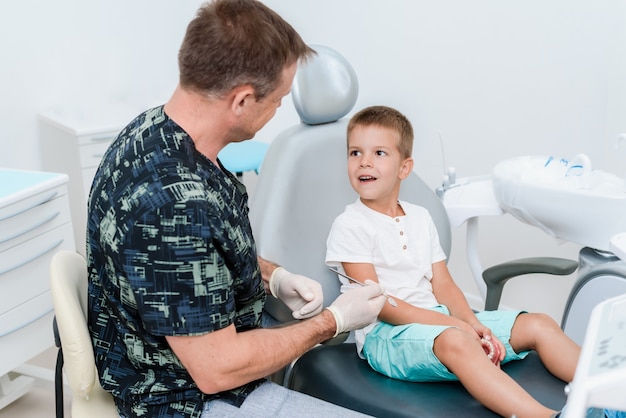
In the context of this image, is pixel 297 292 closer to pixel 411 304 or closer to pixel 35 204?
pixel 411 304

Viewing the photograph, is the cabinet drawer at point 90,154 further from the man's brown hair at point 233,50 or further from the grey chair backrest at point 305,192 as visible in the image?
the man's brown hair at point 233,50

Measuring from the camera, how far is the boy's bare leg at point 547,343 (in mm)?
1407

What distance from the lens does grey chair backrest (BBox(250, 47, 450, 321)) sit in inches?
62.3

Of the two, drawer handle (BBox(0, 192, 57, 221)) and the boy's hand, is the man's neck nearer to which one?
the boy's hand

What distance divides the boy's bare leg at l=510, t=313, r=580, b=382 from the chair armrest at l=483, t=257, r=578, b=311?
19cm

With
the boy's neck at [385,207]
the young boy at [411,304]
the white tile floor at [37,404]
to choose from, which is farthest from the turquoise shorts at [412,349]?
the white tile floor at [37,404]

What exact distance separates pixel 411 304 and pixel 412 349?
0.60ft

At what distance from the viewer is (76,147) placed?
279cm

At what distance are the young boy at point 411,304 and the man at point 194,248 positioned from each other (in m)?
0.24

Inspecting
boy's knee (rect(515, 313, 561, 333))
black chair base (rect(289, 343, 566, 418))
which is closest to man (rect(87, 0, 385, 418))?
black chair base (rect(289, 343, 566, 418))

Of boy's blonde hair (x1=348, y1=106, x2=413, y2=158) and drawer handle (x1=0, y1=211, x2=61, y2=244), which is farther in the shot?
drawer handle (x1=0, y1=211, x2=61, y2=244)

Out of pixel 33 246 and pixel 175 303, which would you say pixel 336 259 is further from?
pixel 33 246

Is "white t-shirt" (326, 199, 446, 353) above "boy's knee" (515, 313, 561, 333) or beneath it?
above

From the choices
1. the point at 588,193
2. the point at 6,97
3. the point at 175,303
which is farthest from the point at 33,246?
the point at 588,193
